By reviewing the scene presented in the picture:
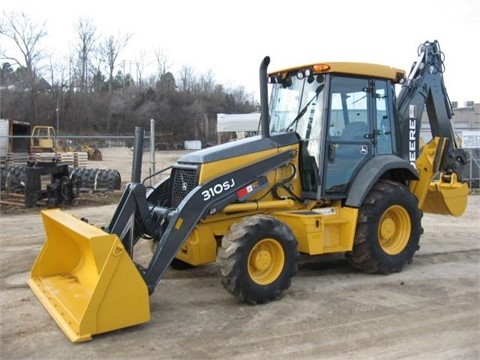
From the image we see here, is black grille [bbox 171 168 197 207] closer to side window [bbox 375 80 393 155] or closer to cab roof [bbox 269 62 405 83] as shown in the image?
cab roof [bbox 269 62 405 83]

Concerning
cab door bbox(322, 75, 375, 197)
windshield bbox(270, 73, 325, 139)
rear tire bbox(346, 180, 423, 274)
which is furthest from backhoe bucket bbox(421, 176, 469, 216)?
windshield bbox(270, 73, 325, 139)

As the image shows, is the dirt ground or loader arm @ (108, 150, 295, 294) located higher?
loader arm @ (108, 150, 295, 294)

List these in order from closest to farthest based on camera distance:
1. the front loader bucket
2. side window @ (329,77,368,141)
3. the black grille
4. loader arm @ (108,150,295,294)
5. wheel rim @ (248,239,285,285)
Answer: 1. the front loader bucket
2. loader arm @ (108,150,295,294)
3. wheel rim @ (248,239,285,285)
4. the black grille
5. side window @ (329,77,368,141)

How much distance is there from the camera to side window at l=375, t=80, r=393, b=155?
681cm

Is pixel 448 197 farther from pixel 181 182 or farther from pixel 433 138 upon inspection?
pixel 181 182

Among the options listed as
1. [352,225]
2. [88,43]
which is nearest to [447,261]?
[352,225]

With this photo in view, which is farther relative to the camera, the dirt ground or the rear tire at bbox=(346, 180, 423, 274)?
the rear tire at bbox=(346, 180, 423, 274)

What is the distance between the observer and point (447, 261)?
744 centimetres

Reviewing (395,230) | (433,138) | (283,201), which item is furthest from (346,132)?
(433,138)

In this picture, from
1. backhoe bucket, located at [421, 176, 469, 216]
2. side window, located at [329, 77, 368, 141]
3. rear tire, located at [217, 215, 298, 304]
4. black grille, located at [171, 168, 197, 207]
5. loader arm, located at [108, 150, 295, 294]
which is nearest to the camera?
loader arm, located at [108, 150, 295, 294]

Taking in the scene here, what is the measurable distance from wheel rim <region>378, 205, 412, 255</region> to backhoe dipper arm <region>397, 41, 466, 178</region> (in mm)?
931

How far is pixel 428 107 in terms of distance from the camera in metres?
7.89

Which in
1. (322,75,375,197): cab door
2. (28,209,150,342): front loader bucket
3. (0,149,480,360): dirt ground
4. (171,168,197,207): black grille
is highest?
(322,75,375,197): cab door

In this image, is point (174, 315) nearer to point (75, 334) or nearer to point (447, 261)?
point (75, 334)
